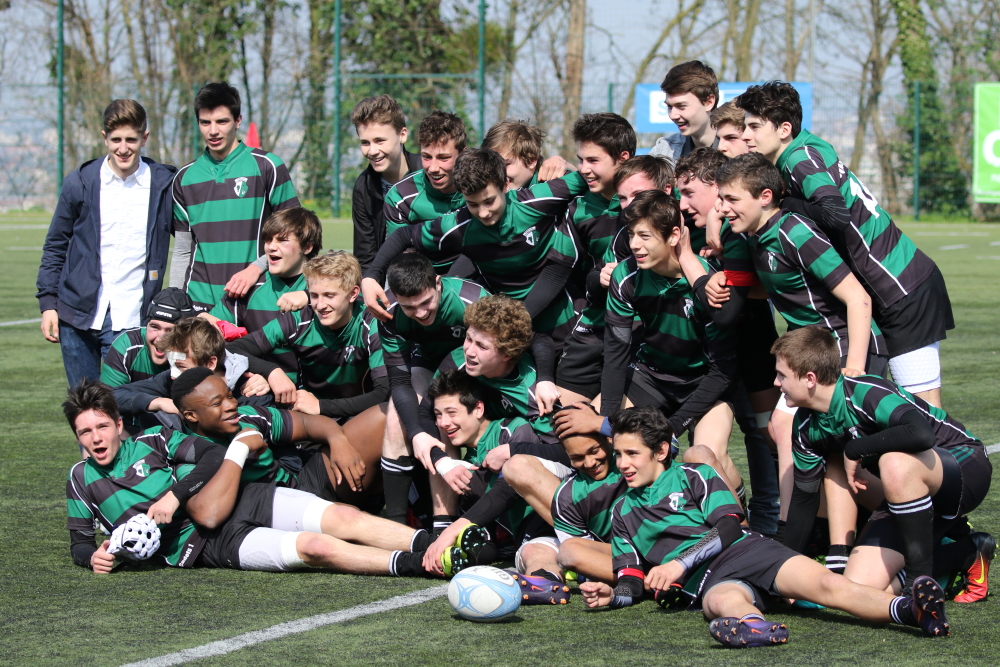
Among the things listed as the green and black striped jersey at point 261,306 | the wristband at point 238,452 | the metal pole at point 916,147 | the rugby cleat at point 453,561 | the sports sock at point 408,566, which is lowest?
the sports sock at point 408,566

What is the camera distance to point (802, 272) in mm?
4504

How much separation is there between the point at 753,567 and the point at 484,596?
940mm

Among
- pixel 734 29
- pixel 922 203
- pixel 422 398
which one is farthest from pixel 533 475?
pixel 734 29

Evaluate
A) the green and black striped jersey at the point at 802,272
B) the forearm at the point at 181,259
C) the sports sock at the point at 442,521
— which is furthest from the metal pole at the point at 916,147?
the sports sock at the point at 442,521

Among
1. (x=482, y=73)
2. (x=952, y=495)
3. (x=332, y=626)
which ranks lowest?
(x=332, y=626)

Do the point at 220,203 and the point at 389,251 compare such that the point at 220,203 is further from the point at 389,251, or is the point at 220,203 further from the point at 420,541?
the point at 420,541

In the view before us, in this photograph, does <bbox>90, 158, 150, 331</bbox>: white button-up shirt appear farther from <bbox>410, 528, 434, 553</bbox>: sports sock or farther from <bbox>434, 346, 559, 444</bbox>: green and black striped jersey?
<bbox>410, 528, 434, 553</bbox>: sports sock

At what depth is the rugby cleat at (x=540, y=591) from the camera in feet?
13.9

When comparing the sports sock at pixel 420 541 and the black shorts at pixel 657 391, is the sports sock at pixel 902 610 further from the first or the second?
the sports sock at pixel 420 541

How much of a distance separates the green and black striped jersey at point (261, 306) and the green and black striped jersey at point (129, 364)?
1.37ft

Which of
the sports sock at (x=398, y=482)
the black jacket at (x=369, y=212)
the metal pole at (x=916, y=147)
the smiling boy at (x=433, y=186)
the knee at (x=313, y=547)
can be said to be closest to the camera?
the knee at (x=313, y=547)

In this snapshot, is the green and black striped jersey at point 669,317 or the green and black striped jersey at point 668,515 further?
the green and black striped jersey at point 669,317

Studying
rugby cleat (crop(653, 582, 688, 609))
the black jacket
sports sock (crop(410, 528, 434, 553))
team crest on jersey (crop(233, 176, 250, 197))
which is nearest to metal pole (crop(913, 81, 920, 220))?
the black jacket

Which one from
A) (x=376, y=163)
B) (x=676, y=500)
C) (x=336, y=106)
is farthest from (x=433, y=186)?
(x=336, y=106)
